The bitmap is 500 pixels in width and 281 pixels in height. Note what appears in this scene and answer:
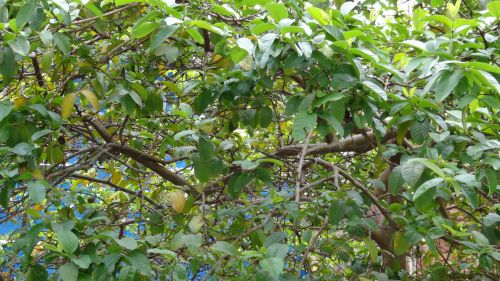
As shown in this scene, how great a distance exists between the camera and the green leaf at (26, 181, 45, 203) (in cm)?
229

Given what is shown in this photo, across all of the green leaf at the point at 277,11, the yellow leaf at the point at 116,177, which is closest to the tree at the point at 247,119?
the green leaf at the point at 277,11

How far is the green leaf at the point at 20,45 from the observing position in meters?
2.30

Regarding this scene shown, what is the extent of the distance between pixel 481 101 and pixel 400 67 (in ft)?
1.49

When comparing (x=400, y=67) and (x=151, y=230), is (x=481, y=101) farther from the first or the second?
(x=151, y=230)

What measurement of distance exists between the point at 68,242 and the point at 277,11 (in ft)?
3.28

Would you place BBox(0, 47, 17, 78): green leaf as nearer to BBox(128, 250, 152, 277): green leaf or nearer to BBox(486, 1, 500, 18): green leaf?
BBox(128, 250, 152, 277): green leaf

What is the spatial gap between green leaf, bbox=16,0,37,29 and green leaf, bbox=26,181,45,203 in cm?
54

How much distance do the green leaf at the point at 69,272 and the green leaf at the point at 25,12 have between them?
813 millimetres

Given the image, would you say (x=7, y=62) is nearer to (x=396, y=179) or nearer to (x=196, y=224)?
(x=196, y=224)

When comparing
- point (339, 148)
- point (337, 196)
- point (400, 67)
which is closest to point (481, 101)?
point (400, 67)

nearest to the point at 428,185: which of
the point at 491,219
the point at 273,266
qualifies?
the point at 273,266

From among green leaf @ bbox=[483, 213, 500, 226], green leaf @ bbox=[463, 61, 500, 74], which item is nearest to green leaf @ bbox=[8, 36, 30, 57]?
green leaf @ bbox=[463, 61, 500, 74]

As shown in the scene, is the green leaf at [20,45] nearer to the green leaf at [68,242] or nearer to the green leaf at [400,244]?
the green leaf at [68,242]

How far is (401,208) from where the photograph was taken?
3.07m
